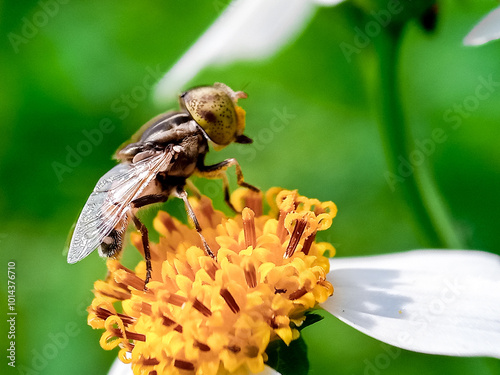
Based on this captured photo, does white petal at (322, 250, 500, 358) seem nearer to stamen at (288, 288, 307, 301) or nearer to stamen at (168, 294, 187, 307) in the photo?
stamen at (288, 288, 307, 301)

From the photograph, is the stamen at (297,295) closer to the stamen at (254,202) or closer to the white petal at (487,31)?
the stamen at (254,202)

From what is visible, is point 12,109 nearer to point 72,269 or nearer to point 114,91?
point 114,91

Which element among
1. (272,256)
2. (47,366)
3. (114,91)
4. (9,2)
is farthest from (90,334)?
(9,2)
